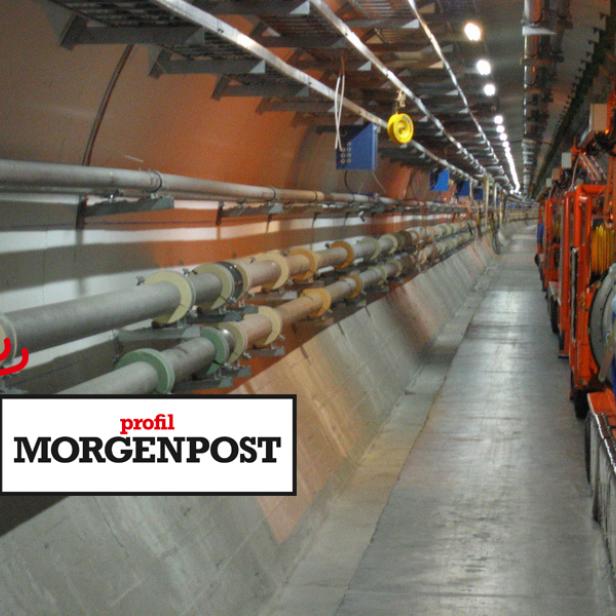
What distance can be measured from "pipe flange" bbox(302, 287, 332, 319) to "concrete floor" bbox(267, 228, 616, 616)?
1113 mm

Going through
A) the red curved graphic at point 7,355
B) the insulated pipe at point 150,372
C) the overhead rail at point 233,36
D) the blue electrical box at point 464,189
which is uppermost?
the overhead rail at point 233,36

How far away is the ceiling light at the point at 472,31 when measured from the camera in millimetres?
9484

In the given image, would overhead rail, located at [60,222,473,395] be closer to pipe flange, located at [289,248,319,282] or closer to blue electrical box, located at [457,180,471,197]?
pipe flange, located at [289,248,319,282]

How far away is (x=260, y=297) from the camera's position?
736 centimetres

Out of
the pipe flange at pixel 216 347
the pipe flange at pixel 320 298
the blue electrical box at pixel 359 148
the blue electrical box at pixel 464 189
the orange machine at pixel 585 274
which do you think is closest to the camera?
Answer: the pipe flange at pixel 216 347

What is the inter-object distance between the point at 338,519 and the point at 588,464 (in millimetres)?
1849

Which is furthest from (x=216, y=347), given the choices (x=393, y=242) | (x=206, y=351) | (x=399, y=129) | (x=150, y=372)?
(x=393, y=242)

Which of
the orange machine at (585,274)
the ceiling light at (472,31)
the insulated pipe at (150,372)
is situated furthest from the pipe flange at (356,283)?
the insulated pipe at (150,372)

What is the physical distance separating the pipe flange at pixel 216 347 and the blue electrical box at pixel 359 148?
3573 millimetres

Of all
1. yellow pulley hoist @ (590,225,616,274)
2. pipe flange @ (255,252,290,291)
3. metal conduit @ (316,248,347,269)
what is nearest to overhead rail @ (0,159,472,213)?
pipe flange @ (255,252,290,291)

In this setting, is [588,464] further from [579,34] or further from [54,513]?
[579,34]

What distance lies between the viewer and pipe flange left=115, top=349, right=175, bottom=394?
4.73 metres

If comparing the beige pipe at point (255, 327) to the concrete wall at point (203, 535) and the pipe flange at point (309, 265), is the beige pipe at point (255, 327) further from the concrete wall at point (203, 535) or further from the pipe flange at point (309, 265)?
the pipe flange at point (309, 265)

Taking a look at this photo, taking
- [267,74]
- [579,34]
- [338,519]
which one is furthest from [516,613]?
[579,34]
